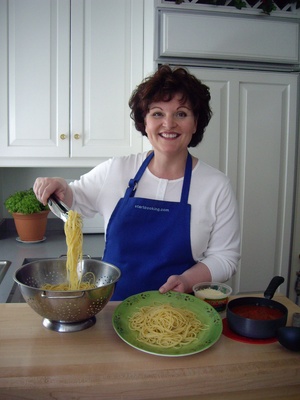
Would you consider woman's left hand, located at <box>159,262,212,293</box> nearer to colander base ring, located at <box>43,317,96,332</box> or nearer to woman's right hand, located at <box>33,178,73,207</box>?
colander base ring, located at <box>43,317,96,332</box>

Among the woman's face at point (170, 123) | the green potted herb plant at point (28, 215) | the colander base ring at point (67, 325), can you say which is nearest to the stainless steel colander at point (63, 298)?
the colander base ring at point (67, 325)

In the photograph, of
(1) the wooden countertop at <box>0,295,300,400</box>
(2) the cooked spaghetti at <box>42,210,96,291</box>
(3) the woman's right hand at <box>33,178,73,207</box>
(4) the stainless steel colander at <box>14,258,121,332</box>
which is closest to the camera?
(1) the wooden countertop at <box>0,295,300,400</box>

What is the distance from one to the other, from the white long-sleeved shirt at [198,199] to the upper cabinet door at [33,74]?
2.65ft

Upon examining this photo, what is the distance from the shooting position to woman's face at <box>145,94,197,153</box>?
4.75 feet

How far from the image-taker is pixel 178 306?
115cm

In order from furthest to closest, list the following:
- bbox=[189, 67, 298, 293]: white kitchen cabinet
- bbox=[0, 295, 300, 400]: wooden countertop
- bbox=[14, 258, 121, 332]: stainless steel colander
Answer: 1. bbox=[189, 67, 298, 293]: white kitchen cabinet
2. bbox=[14, 258, 121, 332]: stainless steel colander
3. bbox=[0, 295, 300, 400]: wooden countertop

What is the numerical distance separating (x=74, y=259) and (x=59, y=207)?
0.20 metres

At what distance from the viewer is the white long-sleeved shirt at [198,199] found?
4.77ft

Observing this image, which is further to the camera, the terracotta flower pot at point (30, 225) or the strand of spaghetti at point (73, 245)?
the terracotta flower pot at point (30, 225)

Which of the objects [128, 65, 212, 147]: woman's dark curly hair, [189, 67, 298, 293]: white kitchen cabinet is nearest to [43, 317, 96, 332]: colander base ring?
[128, 65, 212, 147]: woman's dark curly hair

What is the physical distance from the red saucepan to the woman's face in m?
0.59

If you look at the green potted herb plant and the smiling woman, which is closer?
the smiling woman

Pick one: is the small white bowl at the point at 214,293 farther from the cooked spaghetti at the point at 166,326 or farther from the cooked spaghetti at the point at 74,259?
the cooked spaghetti at the point at 74,259

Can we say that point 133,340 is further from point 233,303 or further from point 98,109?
point 98,109
